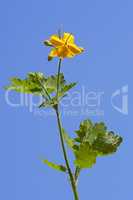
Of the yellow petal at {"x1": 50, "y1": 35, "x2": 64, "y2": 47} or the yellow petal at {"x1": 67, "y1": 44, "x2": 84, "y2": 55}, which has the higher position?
the yellow petal at {"x1": 50, "y1": 35, "x2": 64, "y2": 47}

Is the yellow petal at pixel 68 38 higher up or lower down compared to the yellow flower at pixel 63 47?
higher up

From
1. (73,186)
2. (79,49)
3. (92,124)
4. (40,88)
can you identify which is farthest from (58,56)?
(73,186)

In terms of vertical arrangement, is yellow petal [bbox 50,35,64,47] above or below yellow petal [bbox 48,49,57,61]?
above

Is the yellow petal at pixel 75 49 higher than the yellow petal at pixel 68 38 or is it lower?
lower

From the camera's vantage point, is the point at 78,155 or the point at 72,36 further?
the point at 72,36

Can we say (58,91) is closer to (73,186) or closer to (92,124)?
(92,124)

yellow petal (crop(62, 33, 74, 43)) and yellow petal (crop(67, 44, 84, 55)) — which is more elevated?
yellow petal (crop(62, 33, 74, 43))

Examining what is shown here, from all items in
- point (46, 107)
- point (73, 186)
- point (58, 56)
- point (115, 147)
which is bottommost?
point (73, 186)

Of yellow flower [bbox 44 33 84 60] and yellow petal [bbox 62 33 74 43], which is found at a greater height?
yellow petal [bbox 62 33 74 43]
